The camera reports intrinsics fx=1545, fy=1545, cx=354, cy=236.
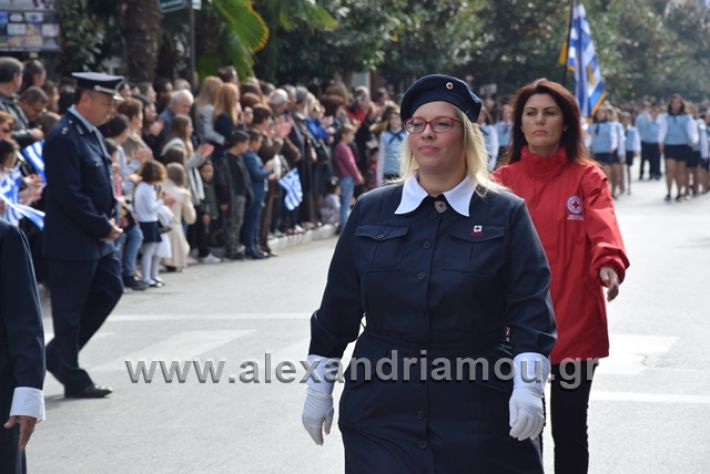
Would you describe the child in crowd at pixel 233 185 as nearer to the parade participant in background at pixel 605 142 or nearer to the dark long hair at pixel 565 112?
the dark long hair at pixel 565 112

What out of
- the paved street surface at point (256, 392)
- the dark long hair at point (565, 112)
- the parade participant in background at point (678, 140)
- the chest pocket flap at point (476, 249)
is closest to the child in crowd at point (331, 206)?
the paved street surface at point (256, 392)

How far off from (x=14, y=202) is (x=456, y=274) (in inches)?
338

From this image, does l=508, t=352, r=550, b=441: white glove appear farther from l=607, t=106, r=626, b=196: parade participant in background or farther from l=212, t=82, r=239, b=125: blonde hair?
l=607, t=106, r=626, b=196: parade participant in background

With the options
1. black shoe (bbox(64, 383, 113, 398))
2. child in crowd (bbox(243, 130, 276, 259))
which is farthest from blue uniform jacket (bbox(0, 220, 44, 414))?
child in crowd (bbox(243, 130, 276, 259))

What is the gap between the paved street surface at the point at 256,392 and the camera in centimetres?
769

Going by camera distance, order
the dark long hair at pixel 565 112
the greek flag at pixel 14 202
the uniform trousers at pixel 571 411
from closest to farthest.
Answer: the uniform trousers at pixel 571 411 < the dark long hair at pixel 565 112 < the greek flag at pixel 14 202

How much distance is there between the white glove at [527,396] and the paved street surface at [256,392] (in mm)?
210

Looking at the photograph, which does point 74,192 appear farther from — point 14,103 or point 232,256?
point 232,256

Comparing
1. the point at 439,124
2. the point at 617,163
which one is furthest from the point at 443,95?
the point at 617,163

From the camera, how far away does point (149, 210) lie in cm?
1524

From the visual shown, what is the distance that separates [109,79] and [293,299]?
501 centimetres

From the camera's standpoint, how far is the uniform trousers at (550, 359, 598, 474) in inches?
244

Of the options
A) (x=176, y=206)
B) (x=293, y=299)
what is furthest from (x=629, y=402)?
(x=176, y=206)

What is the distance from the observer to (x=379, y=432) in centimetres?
470
